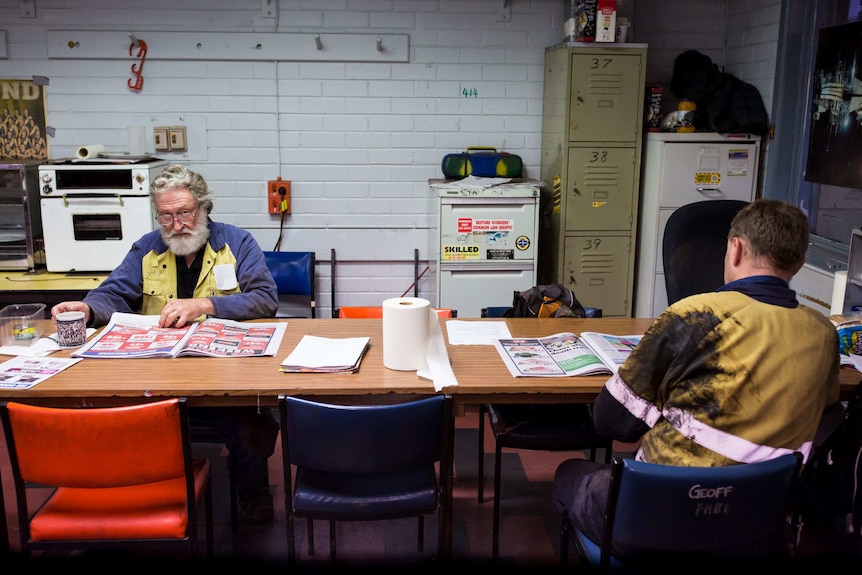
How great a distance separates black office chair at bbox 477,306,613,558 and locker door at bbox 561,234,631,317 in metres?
1.74

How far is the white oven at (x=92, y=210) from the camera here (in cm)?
391

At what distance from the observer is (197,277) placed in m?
2.99

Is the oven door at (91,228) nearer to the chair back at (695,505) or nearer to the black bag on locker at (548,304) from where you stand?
the black bag on locker at (548,304)

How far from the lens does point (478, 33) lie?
175 inches

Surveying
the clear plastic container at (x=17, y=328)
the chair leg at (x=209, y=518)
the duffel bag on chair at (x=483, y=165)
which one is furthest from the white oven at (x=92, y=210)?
the chair leg at (x=209, y=518)

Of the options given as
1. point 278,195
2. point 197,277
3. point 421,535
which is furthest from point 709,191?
point 197,277

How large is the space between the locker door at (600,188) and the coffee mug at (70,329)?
8.89ft

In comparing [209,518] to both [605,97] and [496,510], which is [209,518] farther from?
[605,97]

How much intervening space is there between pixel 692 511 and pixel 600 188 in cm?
287

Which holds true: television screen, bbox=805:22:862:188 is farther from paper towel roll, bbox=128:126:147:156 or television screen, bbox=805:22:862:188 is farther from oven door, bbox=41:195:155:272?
paper towel roll, bbox=128:126:147:156

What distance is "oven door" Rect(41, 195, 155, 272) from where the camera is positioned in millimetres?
3924

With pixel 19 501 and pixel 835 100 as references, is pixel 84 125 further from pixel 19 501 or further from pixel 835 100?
pixel 835 100

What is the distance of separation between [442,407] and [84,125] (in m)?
3.51

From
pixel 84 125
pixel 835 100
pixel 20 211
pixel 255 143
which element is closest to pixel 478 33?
pixel 255 143
